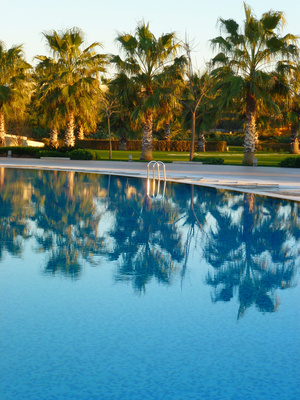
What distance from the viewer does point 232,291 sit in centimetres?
709

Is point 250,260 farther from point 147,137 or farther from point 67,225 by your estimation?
point 147,137

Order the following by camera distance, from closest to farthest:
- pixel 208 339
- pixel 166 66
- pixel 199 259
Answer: pixel 208 339
pixel 199 259
pixel 166 66

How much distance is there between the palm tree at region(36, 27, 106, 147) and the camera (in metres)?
41.4

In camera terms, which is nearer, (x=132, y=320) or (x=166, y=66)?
(x=132, y=320)

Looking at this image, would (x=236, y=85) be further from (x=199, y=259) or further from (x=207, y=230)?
(x=199, y=259)

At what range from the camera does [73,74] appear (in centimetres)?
4269

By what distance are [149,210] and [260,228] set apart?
3534mm

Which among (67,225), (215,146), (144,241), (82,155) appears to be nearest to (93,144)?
(215,146)

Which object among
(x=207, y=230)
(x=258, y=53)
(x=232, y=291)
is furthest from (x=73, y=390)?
(x=258, y=53)

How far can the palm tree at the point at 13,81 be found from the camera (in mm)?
46250

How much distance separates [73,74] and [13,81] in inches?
256

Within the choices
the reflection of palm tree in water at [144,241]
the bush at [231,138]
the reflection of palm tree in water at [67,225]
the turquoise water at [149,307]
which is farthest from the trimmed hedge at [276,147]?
the turquoise water at [149,307]

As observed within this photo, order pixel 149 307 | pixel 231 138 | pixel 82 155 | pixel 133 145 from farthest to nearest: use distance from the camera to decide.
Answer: pixel 231 138
pixel 133 145
pixel 82 155
pixel 149 307

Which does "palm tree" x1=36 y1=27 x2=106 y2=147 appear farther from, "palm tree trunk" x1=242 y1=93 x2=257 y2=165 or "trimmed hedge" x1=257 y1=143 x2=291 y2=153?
"trimmed hedge" x1=257 y1=143 x2=291 y2=153
